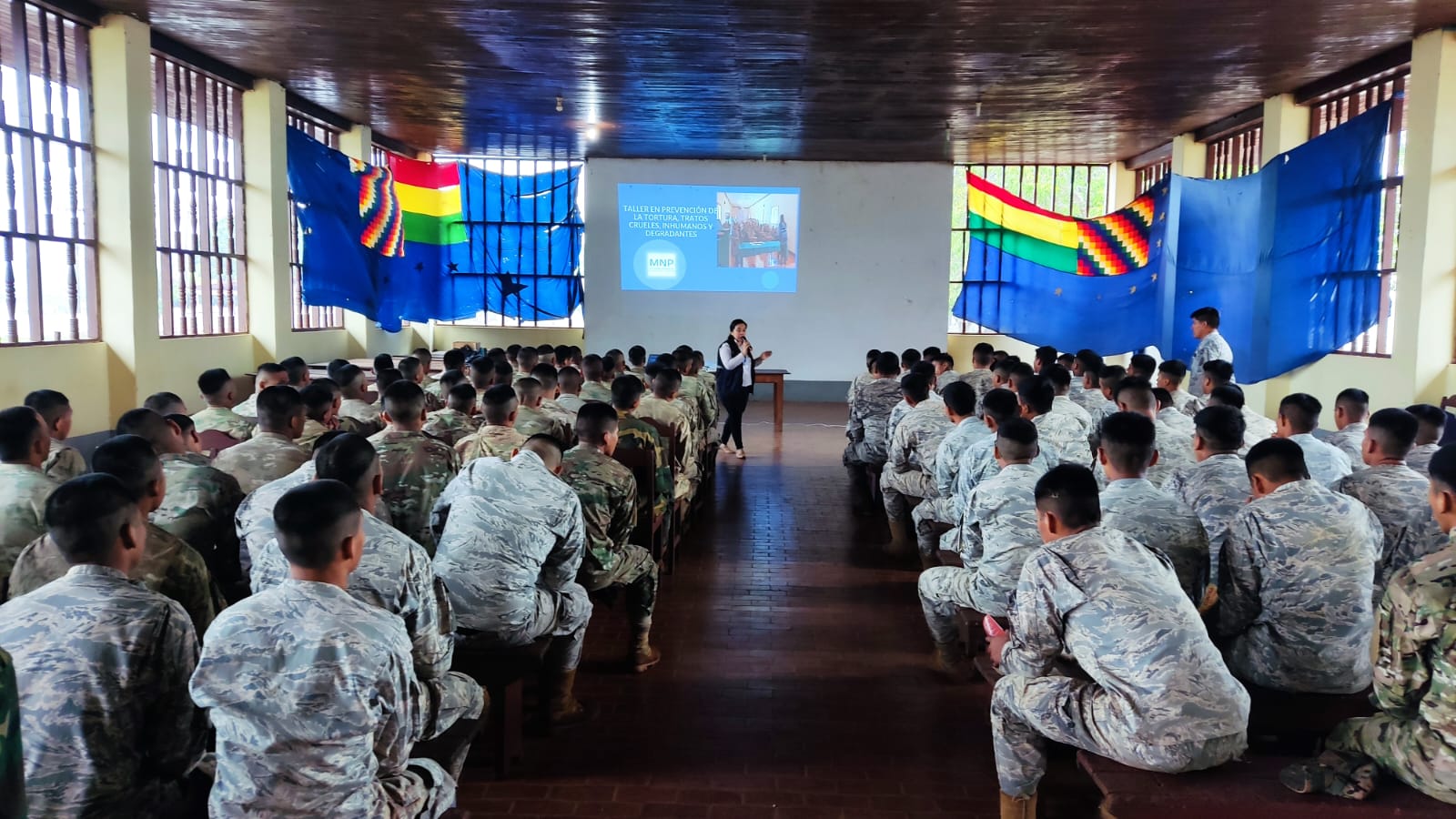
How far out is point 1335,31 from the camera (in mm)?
7086

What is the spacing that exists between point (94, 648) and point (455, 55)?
6.97 metres

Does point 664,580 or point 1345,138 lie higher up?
point 1345,138

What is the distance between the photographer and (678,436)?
5.77 m

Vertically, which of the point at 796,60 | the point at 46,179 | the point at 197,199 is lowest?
the point at 46,179

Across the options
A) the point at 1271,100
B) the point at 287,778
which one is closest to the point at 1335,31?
the point at 1271,100

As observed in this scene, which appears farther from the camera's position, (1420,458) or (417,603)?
(1420,458)

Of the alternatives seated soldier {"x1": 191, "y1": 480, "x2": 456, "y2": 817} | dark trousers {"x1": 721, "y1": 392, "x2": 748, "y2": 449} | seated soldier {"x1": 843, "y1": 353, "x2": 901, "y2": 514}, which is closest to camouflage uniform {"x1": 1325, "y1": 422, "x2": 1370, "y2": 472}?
seated soldier {"x1": 843, "y1": 353, "x2": 901, "y2": 514}

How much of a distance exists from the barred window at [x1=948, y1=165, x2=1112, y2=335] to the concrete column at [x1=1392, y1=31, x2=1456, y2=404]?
22.6ft

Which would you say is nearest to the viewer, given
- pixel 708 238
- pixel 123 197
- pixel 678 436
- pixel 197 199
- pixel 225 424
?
pixel 225 424

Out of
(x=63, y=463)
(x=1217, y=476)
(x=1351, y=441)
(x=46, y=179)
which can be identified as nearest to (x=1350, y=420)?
(x=1351, y=441)

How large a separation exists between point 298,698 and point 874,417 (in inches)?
228

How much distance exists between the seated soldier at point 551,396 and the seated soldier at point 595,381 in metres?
0.35

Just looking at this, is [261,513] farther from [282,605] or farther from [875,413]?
[875,413]

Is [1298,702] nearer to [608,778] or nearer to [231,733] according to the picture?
[608,778]
